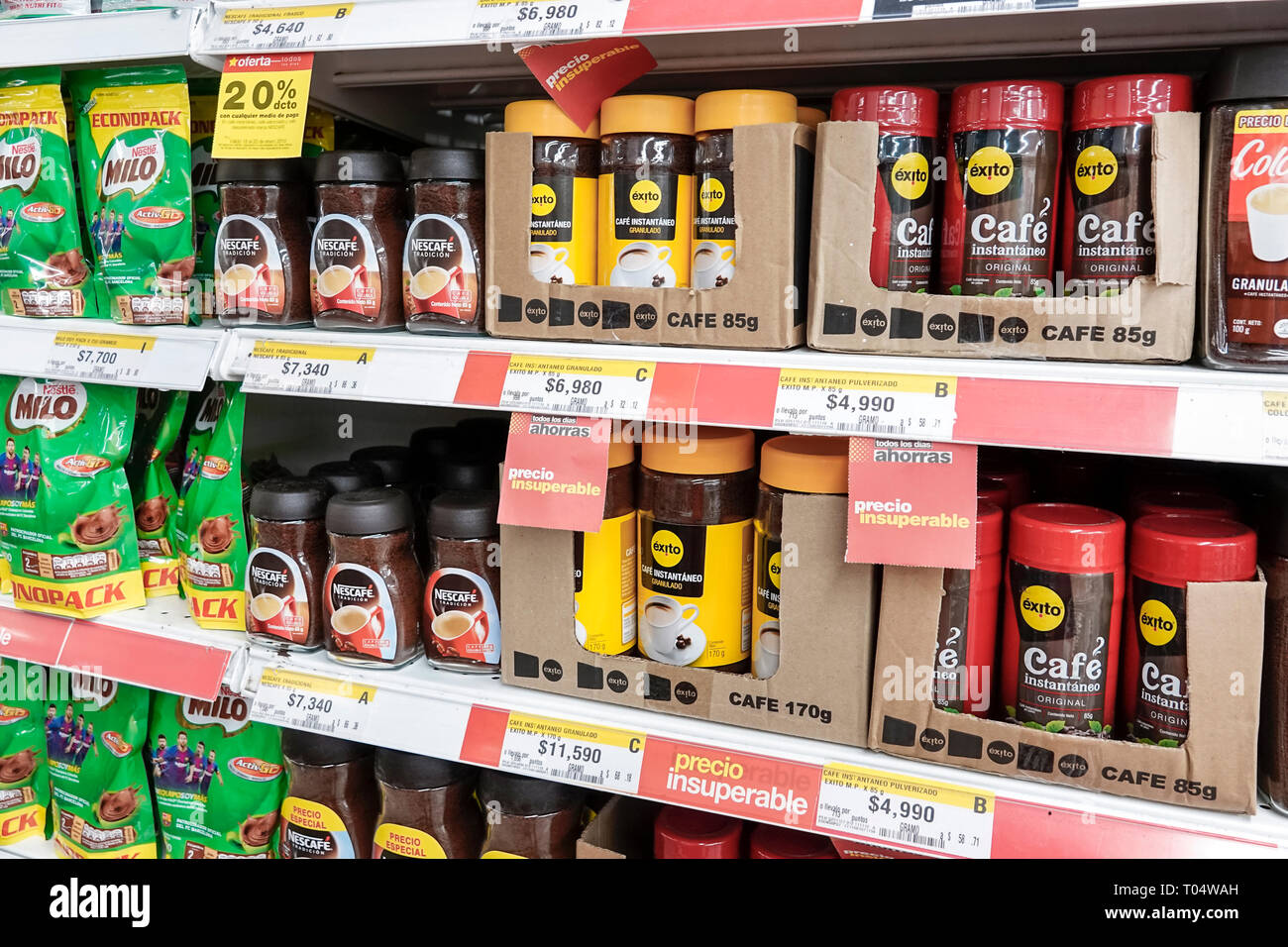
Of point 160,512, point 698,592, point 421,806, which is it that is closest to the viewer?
point 698,592

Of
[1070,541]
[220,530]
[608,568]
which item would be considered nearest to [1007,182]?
[1070,541]

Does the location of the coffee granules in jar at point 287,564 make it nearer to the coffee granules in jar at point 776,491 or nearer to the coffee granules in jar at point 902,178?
the coffee granules in jar at point 776,491

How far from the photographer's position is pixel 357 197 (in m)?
1.21

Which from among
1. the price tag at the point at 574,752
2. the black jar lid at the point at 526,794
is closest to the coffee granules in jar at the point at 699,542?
the price tag at the point at 574,752

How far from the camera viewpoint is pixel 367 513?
118 centimetres

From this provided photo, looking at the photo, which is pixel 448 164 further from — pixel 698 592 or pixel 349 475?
pixel 698 592

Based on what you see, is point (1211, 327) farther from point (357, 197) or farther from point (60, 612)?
point (60, 612)

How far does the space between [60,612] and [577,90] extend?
44.1 inches

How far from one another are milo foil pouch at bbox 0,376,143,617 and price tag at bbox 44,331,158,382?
70 mm

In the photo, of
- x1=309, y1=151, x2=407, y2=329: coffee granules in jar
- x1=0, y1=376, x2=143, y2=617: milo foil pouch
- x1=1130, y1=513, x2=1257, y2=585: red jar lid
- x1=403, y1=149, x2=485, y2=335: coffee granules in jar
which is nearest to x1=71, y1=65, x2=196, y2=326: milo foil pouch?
x1=0, y1=376, x2=143, y2=617: milo foil pouch

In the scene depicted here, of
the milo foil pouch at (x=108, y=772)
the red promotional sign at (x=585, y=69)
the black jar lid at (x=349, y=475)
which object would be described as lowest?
the milo foil pouch at (x=108, y=772)

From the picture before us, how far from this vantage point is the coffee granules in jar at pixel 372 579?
119 cm

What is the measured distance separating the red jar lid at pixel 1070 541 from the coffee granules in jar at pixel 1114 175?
23cm

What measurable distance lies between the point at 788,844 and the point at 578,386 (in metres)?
0.62
